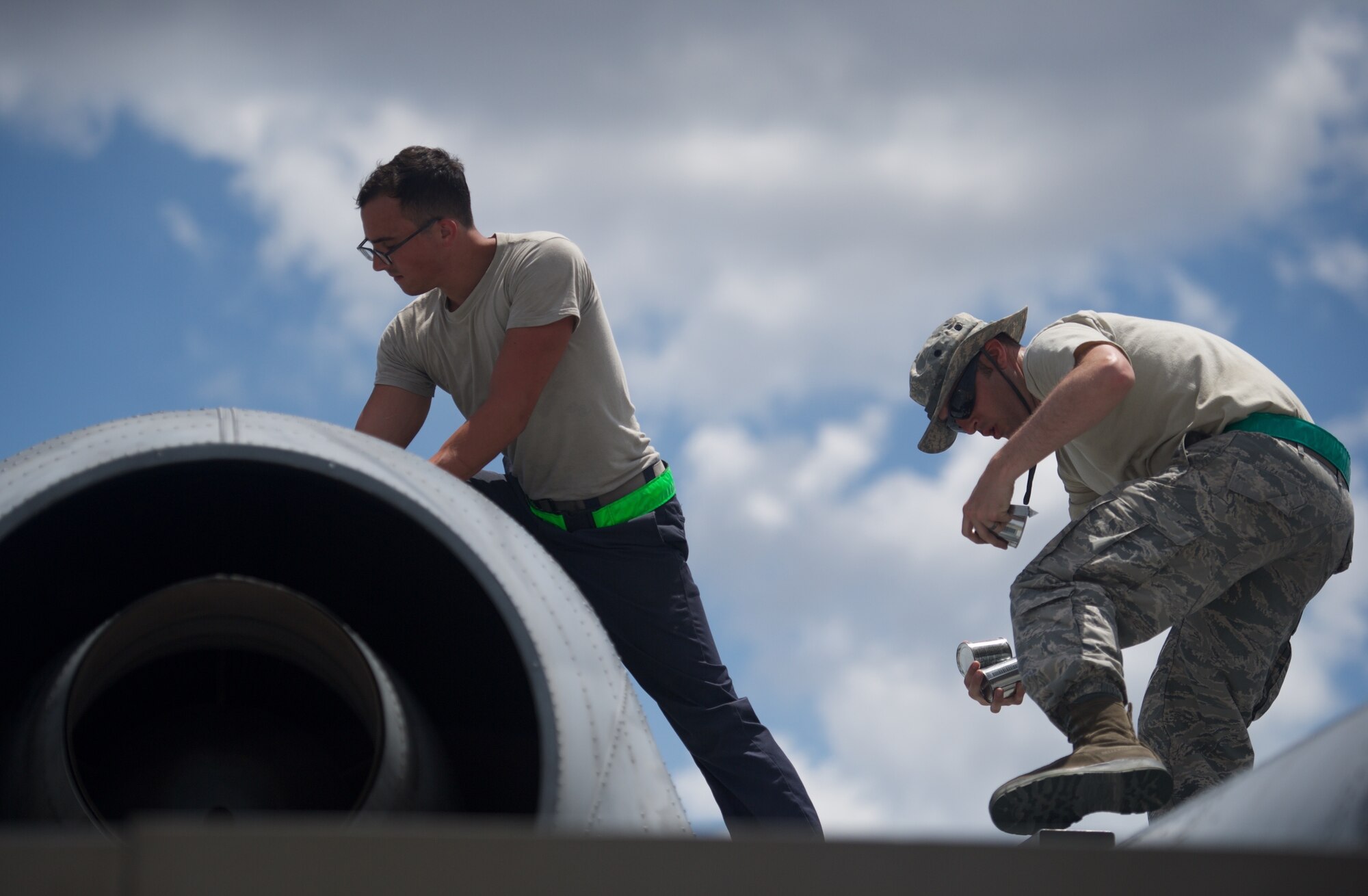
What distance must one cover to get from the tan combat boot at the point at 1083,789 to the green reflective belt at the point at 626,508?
1.42 meters

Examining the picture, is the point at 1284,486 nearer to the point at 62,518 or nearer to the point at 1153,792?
the point at 1153,792

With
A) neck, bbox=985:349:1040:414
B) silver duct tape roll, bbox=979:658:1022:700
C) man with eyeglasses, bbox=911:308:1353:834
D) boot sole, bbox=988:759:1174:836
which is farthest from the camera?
neck, bbox=985:349:1040:414

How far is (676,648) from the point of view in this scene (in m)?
3.83

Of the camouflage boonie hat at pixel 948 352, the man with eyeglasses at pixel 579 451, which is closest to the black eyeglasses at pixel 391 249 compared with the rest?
the man with eyeglasses at pixel 579 451

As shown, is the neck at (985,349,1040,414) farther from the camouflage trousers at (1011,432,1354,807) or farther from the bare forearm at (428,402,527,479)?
the bare forearm at (428,402,527,479)

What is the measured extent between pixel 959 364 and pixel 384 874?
3.66 m

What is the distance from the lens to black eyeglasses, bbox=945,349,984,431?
4.48 m

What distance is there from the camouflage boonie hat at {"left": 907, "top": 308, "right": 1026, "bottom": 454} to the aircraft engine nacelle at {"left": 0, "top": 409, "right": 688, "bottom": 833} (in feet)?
8.89

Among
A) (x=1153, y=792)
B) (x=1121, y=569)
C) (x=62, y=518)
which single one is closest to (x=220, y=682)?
(x=62, y=518)

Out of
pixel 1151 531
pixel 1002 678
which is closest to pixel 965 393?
pixel 1151 531

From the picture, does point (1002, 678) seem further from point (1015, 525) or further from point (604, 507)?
point (604, 507)

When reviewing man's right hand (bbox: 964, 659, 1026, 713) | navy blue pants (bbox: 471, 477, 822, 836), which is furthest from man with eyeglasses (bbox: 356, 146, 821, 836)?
man's right hand (bbox: 964, 659, 1026, 713)

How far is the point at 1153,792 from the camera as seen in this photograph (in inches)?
121

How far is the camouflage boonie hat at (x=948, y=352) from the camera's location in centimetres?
444
